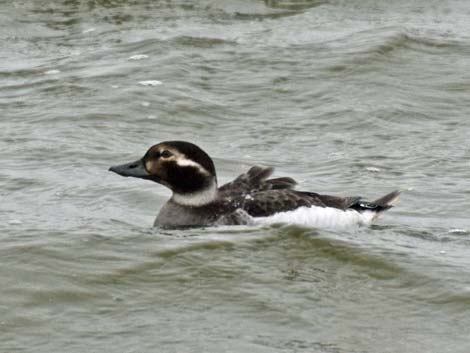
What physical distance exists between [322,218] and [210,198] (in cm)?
92

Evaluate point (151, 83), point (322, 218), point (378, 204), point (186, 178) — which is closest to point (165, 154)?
point (186, 178)

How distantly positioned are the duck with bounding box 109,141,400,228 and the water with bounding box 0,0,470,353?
0.50 ft

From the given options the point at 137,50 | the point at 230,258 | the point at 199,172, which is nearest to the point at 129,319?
the point at 230,258

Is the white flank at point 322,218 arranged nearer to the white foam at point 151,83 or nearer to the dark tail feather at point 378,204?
the dark tail feather at point 378,204

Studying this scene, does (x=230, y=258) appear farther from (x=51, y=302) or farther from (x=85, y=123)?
(x=85, y=123)

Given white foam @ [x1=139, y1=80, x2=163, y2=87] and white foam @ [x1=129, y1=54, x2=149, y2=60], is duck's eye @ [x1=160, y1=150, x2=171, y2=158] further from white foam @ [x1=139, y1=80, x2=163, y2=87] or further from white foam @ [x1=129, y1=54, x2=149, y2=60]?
white foam @ [x1=129, y1=54, x2=149, y2=60]

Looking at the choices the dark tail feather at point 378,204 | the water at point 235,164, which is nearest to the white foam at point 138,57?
the water at point 235,164

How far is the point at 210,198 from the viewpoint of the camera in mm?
11688

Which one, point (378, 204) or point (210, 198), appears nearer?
point (210, 198)

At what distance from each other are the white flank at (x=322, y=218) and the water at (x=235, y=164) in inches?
3.3

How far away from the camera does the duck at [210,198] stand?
11461 millimetres

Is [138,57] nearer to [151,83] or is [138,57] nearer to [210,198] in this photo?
[151,83]

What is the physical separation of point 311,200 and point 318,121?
4529mm

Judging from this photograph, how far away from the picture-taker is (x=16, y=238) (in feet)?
36.6
